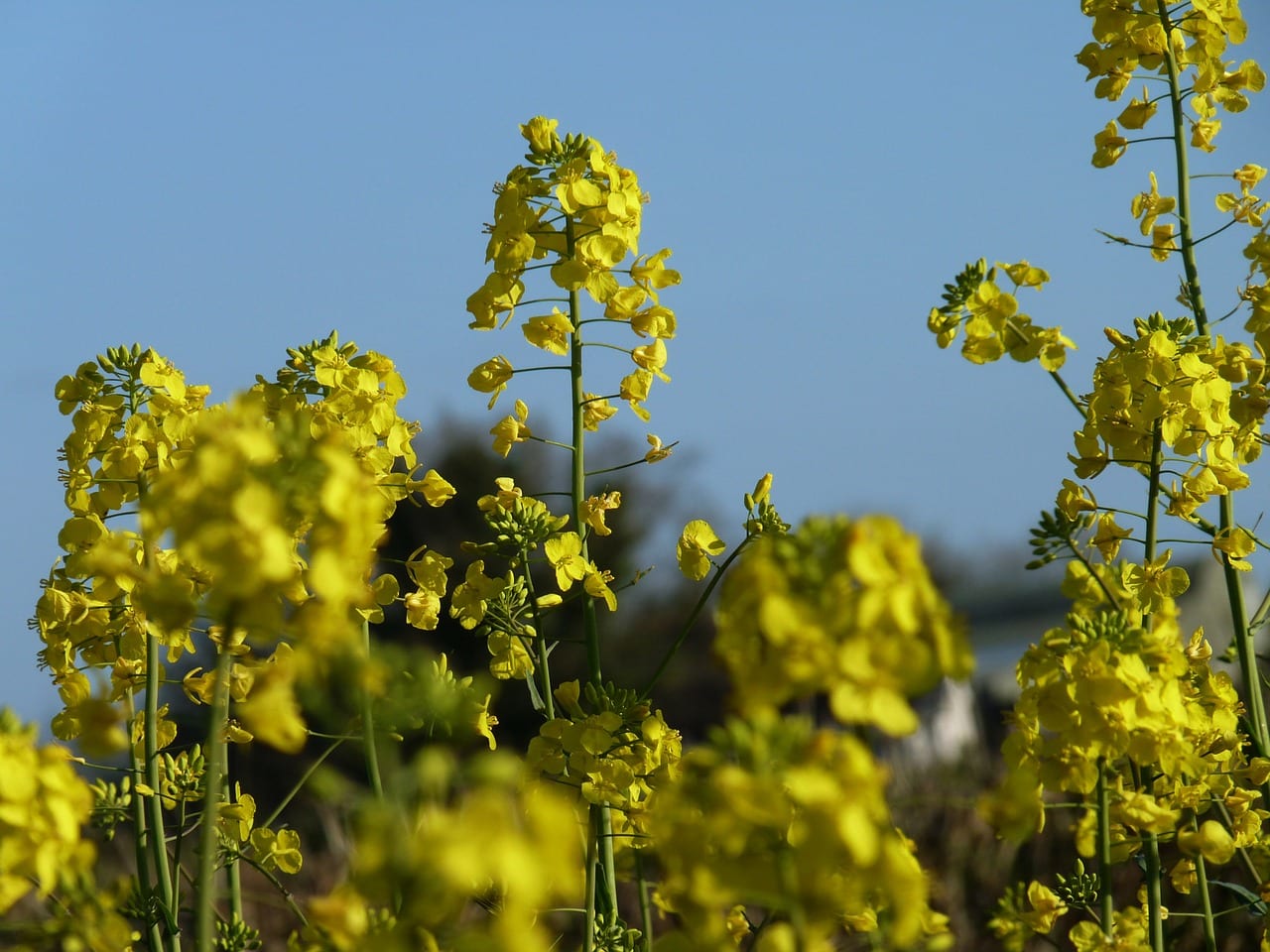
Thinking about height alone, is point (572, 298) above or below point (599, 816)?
above

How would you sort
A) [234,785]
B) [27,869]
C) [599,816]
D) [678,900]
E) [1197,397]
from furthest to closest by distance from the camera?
[234,785]
[1197,397]
[599,816]
[27,869]
[678,900]

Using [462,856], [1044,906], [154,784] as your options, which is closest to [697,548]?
[1044,906]

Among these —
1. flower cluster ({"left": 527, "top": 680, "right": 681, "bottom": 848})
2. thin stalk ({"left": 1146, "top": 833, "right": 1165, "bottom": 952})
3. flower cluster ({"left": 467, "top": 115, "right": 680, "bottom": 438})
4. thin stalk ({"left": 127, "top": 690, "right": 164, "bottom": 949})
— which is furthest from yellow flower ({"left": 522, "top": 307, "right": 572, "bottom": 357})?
thin stalk ({"left": 1146, "top": 833, "right": 1165, "bottom": 952})

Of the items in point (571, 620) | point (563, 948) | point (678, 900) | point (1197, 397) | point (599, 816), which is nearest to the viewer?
point (678, 900)

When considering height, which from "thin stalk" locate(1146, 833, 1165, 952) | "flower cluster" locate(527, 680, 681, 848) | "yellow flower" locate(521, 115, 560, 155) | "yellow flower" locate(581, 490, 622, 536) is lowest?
"thin stalk" locate(1146, 833, 1165, 952)

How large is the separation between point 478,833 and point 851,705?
1.25ft

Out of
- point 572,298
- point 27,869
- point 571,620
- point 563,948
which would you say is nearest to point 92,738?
point 27,869

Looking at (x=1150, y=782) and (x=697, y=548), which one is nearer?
(x=1150, y=782)

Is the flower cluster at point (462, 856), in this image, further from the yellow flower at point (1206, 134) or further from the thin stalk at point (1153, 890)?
the yellow flower at point (1206, 134)

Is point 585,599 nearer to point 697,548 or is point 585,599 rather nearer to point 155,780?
point 697,548

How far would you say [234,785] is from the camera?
353 centimetres

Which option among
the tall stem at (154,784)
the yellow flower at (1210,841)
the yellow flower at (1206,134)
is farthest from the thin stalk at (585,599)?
the yellow flower at (1206,134)

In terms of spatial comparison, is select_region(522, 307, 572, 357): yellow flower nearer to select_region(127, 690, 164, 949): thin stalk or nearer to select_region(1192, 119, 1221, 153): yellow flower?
select_region(127, 690, 164, 949): thin stalk

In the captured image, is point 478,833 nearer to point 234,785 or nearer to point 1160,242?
point 234,785
